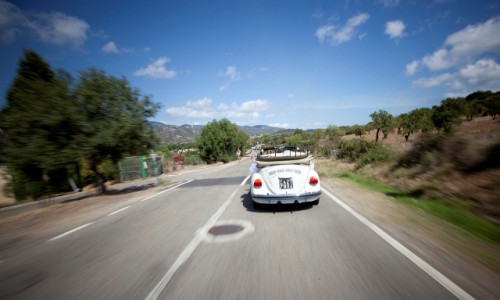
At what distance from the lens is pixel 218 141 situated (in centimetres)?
6181

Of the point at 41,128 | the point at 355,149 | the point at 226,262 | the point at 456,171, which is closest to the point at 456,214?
the point at 456,171

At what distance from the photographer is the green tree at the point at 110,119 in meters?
13.8

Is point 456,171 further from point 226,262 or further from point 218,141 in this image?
point 218,141

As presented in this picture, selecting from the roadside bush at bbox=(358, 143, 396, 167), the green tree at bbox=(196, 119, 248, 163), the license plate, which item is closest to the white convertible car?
the license plate

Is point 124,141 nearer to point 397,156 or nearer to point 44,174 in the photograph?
point 397,156

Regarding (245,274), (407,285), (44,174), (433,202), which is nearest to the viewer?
(407,285)

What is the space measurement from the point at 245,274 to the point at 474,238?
4149 mm

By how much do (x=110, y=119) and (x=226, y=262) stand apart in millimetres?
13325

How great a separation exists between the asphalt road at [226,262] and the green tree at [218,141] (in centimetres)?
5524

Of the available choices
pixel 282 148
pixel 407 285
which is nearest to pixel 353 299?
pixel 407 285

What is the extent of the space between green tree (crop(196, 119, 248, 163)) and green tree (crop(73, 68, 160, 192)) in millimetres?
45824

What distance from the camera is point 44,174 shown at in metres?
25.5

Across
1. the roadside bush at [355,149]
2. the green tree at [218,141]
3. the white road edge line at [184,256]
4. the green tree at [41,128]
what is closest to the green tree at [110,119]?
the green tree at [41,128]

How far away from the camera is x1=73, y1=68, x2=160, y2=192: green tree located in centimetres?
1378
